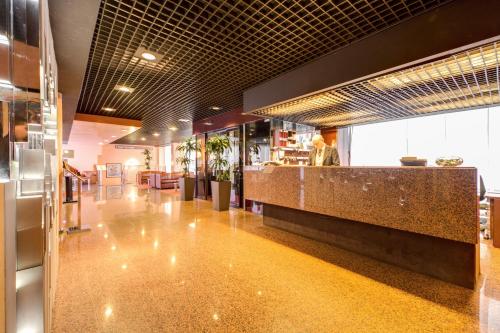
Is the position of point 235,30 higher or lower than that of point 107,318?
higher

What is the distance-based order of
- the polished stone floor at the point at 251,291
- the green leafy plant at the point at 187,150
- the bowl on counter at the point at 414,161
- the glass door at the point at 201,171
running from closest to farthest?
the polished stone floor at the point at 251,291, the bowl on counter at the point at 414,161, the green leafy plant at the point at 187,150, the glass door at the point at 201,171

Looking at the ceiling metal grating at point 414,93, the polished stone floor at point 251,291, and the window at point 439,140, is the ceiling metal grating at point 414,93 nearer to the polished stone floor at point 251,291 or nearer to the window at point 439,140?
the window at point 439,140

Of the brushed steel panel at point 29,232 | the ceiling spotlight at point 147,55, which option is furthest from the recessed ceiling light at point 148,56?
the brushed steel panel at point 29,232

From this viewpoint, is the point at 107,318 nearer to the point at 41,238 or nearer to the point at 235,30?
the point at 41,238

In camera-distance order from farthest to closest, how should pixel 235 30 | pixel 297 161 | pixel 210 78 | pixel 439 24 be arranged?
pixel 297 161
pixel 210 78
pixel 235 30
pixel 439 24

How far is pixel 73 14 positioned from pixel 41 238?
6.72ft

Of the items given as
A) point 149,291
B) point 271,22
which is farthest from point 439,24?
point 149,291

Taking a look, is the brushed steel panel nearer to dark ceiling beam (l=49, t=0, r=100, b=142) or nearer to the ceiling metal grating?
dark ceiling beam (l=49, t=0, r=100, b=142)

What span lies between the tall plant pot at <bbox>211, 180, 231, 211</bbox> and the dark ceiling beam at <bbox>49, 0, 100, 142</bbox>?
3.86m

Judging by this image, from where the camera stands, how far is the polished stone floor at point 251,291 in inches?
72.5

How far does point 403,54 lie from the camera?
252 centimetres

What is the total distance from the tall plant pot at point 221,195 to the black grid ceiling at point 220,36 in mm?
2786

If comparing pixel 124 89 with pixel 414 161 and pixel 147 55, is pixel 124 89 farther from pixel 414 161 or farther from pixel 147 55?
pixel 414 161

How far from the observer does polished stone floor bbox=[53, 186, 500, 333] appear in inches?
72.5
